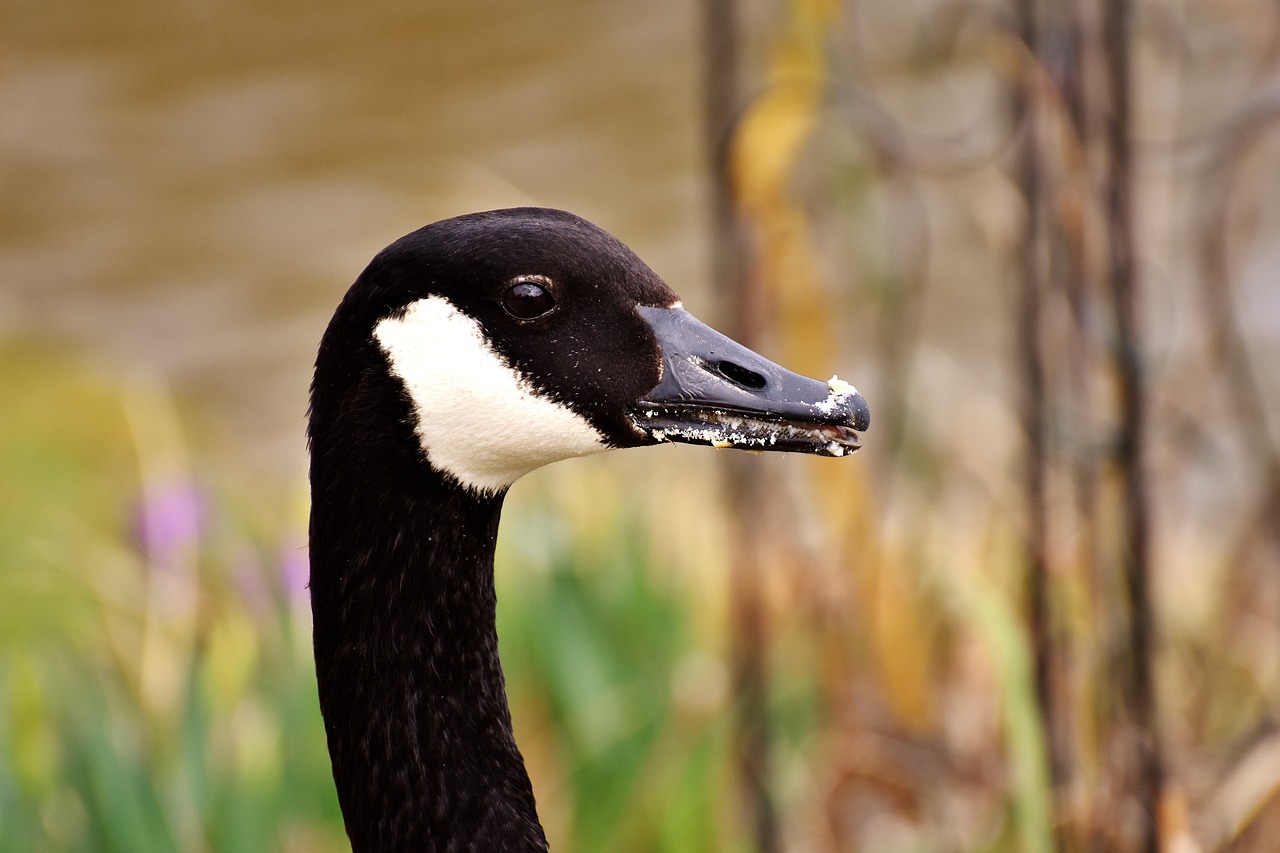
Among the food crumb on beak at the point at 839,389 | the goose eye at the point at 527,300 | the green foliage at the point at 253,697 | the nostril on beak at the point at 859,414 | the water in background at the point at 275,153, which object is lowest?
the green foliage at the point at 253,697

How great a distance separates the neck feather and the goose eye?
239 mm

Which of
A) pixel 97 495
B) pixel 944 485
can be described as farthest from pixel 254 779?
pixel 97 495

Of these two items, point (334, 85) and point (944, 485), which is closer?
point (944, 485)

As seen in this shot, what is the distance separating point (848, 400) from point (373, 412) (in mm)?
597

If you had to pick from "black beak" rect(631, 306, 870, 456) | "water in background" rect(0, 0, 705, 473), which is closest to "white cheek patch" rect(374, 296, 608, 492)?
"black beak" rect(631, 306, 870, 456)

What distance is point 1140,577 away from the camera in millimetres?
2715

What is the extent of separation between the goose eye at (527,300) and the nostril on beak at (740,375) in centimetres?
23

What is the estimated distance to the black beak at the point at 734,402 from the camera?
1.88 meters

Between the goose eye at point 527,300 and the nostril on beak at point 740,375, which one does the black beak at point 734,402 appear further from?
the goose eye at point 527,300

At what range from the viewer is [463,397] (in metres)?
1.91

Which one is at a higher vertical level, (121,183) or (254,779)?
(121,183)

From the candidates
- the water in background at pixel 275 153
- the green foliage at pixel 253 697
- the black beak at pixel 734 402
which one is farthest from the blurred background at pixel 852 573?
the water in background at pixel 275 153

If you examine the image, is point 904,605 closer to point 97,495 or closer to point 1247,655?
point 1247,655

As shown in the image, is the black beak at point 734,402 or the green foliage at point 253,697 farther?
the green foliage at point 253,697
